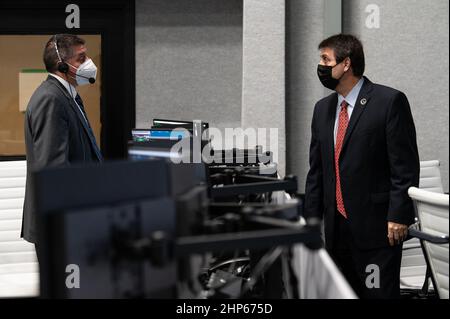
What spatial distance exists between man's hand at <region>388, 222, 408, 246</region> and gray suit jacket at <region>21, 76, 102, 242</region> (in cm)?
135

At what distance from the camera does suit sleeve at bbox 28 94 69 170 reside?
2805mm

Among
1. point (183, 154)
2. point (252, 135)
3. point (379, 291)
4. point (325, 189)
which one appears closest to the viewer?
point (183, 154)

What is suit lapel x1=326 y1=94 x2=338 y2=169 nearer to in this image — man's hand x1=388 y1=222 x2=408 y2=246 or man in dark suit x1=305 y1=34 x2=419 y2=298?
man in dark suit x1=305 y1=34 x2=419 y2=298

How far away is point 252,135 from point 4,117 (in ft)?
5.86

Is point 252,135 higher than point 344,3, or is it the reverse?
point 344,3

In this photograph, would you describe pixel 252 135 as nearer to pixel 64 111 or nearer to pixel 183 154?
pixel 64 111

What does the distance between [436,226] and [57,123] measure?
1586mm

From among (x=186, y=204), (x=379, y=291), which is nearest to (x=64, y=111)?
(x=379, y=291)

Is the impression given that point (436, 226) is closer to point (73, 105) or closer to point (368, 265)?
point (368, 265)

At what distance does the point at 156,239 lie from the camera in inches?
47.3

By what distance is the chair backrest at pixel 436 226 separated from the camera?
2137 millimetres

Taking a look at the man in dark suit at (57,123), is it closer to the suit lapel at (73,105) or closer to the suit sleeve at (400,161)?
the suit lapel at (73,105)

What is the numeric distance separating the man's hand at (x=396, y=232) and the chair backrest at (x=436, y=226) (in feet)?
0.68

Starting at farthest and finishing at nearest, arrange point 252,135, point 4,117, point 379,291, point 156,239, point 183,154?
point 4,117 < point 252,135 < point 379,291 < point 183,154 < point 156,239
